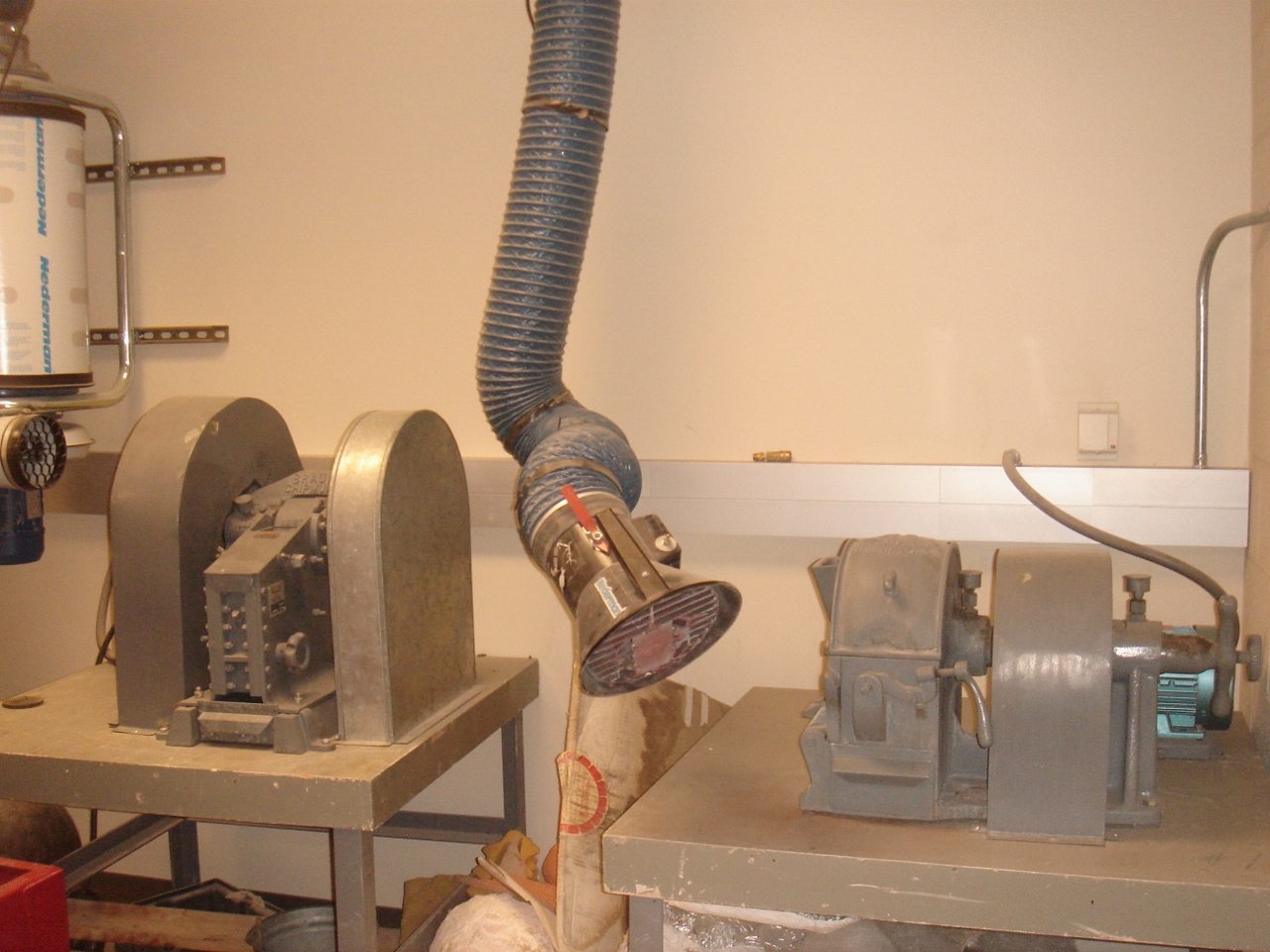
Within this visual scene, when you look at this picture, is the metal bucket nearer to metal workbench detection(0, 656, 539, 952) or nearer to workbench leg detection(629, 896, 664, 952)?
metal workbench detection(0, 656, 539, 952)

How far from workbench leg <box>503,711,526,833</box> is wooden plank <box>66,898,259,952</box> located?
0.51 m

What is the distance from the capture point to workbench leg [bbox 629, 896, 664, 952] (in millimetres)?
1198

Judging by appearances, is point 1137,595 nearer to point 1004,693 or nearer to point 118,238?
point 1004,693

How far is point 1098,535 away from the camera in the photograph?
1.64 meters

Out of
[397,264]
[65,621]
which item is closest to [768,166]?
[397,264]

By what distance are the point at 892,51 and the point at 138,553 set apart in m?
1.55

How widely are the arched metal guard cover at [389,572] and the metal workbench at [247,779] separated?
54 millimetres

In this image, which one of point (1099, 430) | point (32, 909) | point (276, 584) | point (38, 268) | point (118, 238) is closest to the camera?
point (32, 909)

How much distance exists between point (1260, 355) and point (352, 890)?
1639 millimetres

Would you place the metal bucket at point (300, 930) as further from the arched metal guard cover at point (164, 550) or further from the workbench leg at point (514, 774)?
the arched metal guard cover at point (164, 550)

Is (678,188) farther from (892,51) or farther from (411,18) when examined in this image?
(411,18)

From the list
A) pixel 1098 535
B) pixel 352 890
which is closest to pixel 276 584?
pixel 352 890

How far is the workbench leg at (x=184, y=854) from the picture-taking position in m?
2.29

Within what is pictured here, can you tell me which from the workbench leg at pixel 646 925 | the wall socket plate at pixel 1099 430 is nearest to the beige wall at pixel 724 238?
the wall socket plate at pixel 1099 430
